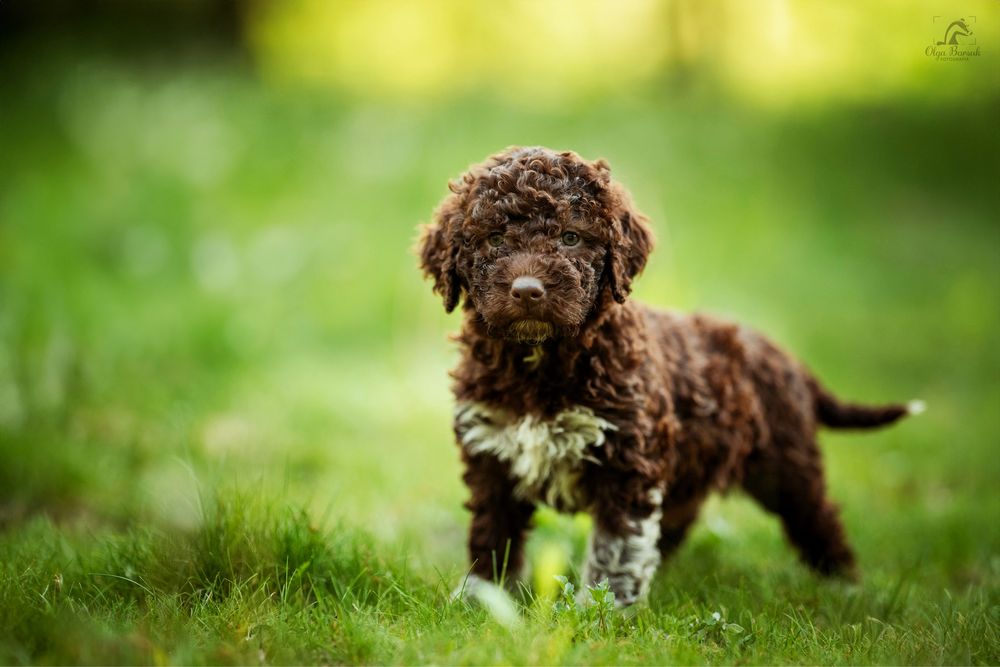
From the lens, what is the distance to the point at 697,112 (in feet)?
48.3

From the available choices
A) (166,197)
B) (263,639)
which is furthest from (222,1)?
(263,639)

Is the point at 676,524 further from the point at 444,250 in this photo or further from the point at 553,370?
the point at 444,250

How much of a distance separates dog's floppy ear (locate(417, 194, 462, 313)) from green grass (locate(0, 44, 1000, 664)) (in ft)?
3.90

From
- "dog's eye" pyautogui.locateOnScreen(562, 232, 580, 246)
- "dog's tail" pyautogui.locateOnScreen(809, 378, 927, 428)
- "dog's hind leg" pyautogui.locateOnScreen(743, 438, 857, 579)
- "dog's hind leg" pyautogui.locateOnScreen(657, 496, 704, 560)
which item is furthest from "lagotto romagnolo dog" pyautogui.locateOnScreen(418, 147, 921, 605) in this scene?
"dog's tail" pyautogui.locateOnScreen(809, 378, 927, 428)

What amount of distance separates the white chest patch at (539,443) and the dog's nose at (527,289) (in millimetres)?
644

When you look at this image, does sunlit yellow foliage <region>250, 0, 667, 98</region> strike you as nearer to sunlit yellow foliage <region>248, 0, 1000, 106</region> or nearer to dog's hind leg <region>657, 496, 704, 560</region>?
sunlit yellow foliage <region>248, 0, 1000, 106</region>

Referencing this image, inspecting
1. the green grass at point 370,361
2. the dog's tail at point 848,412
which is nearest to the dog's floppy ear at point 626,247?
the green grass at point 370,361

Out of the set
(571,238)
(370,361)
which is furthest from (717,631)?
(370,361)

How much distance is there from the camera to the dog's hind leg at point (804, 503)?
500 cm

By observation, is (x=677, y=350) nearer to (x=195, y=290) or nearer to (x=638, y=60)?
(x=195, y=290)

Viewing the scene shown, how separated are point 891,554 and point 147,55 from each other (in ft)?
40.9

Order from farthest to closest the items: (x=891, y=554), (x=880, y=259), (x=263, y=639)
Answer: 1. (x=880, y=259)
2. (x=891, y=554)
3. (x=263, y=639)

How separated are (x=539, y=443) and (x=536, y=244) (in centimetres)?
86

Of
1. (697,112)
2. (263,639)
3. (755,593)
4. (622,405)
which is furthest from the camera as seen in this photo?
(697,112)
